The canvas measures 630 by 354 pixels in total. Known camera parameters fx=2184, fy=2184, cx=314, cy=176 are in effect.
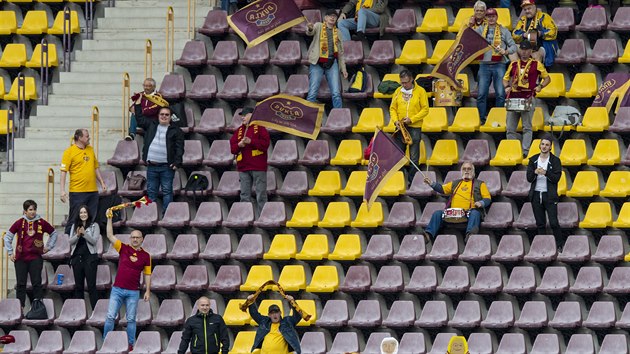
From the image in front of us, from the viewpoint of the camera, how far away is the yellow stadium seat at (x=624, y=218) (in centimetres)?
2770

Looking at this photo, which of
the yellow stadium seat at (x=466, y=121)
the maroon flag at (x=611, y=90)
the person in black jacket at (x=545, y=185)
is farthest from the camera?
the yellow stadium seat at (x=466, y=121)

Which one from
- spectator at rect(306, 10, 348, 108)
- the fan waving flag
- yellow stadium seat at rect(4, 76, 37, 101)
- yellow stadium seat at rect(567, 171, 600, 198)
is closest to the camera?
the fan waving flag

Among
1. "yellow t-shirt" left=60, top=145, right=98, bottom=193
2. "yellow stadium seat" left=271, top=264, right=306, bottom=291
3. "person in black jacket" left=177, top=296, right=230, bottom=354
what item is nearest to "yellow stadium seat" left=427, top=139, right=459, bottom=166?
"yellow stadium seat" left=271, top=264, right=306, bottom=291

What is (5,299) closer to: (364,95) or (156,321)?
(156,321)

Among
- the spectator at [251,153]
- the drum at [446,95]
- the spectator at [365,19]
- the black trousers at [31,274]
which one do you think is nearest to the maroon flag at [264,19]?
the spectator at [365,19]

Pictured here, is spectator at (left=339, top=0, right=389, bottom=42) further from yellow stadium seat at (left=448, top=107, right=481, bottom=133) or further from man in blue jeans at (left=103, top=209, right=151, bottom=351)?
man in blue jeans at (left=103, top=209, right=151, bottom=351)

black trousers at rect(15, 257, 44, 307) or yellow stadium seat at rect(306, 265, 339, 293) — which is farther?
black trousers at rect(15, 257, 44, 307)

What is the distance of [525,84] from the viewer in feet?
94.5

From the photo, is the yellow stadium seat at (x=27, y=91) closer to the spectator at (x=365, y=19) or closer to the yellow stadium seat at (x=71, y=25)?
the yellow stadium seat at (x=71, y=25)

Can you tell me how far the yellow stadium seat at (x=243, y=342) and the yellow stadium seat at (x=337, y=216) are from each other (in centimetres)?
202

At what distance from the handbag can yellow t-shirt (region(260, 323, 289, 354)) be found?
409 cm

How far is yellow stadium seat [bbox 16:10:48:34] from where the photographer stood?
3231 cm

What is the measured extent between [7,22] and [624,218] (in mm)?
10178

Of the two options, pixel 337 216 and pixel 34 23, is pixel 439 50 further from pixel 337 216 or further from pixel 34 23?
pixel 34 23
